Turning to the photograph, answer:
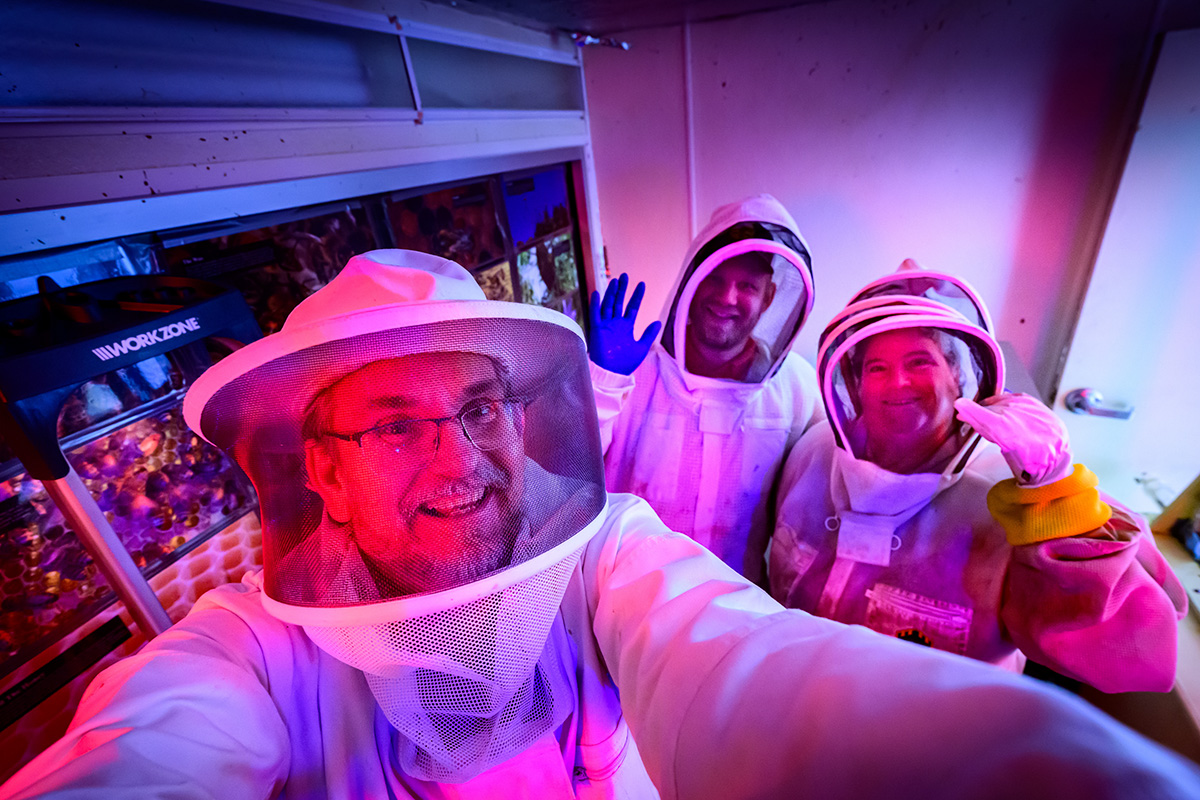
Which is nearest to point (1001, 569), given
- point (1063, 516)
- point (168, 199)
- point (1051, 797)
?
point (1063, 516)

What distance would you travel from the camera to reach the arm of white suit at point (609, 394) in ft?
5.52

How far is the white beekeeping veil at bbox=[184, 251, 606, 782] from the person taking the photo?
2.33 feet

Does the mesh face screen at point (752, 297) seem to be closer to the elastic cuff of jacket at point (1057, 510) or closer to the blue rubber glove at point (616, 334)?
the blue rubber glove at point (616, 334)

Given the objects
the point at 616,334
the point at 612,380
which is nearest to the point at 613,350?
the point at 616,334

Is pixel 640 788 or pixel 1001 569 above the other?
pixel 1001 569

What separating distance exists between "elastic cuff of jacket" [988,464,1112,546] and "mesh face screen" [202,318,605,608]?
1067 millimetres

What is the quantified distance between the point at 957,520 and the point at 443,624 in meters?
1.37

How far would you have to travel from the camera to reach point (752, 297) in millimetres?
1652

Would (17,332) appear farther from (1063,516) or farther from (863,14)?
(863,14)

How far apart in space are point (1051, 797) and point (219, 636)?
113cm

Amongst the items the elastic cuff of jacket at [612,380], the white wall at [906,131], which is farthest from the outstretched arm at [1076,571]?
the white wall at [906,131]

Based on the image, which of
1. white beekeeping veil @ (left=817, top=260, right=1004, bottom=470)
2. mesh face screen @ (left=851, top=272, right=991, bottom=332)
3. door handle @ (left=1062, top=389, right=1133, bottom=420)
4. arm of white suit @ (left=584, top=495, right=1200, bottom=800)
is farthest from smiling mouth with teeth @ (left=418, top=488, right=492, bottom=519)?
door handle @ (left=1062, top=389, right=1133, bottom=420)

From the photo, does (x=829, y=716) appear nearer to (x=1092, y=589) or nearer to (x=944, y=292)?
(x=1092, y=589)

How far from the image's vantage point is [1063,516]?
1069 mm
